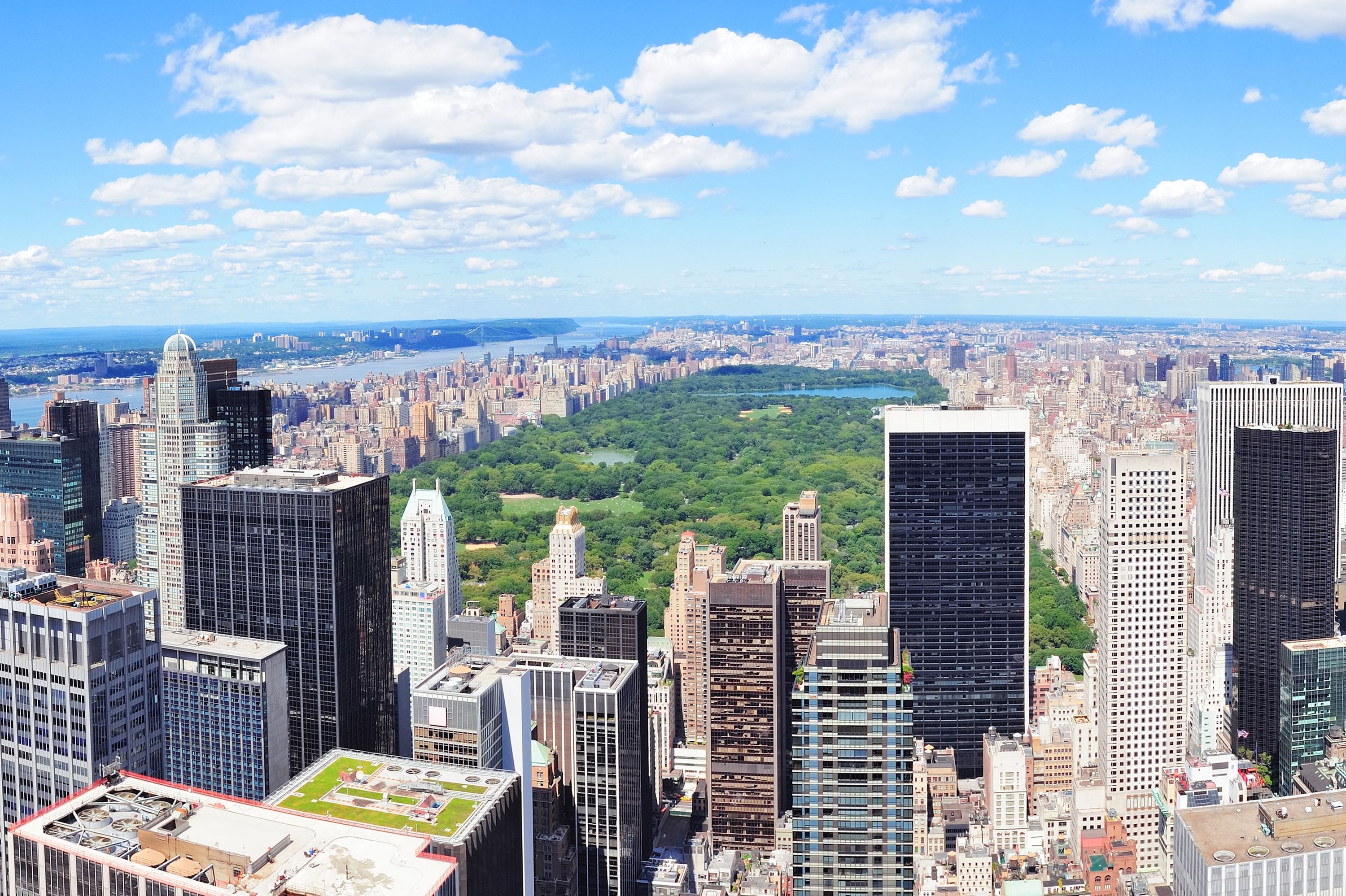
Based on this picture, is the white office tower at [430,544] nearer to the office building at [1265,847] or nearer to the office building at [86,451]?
the office building at [86,451]

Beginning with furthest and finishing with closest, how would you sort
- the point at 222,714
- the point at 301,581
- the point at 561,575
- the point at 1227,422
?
the point at 1227,422
the point at 561,575
the point at 301,581
the point at 222,714

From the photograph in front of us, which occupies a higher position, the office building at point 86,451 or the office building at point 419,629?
the office building at point 86,451

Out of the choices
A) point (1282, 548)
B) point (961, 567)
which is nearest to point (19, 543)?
point (961, 567)

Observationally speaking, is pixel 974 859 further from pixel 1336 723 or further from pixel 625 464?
pixel 625 464

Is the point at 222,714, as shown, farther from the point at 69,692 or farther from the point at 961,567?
the point at 961,567

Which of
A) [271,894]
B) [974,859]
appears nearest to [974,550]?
[974,859]

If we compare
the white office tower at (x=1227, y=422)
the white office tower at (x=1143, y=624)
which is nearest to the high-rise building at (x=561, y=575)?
the white office tower at (x=1143, y=624)

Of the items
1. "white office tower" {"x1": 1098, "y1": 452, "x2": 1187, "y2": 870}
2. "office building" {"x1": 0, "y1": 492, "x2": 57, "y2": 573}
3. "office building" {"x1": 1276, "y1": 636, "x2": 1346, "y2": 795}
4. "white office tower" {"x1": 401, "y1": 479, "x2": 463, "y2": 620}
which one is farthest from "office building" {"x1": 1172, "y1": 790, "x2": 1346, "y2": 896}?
"office building" {"x1": 0, "y1": 492, "x2": 57, "y2": 573}
